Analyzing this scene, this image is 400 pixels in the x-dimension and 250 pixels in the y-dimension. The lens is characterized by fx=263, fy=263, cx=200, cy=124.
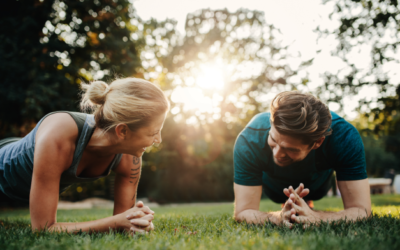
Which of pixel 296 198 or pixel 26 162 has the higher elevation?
pixel 26 162

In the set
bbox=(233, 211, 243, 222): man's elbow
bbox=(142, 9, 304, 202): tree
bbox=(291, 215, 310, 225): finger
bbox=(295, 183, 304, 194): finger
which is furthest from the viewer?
bbox=(142, 9, 304, 202): tree

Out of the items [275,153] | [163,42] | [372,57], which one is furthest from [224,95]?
[275,153]

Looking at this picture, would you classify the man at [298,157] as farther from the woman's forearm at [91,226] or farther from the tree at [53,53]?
the tree at [53,53]

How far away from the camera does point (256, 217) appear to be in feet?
8.98

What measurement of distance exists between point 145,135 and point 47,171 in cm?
90

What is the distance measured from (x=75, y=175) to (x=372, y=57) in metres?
10.1

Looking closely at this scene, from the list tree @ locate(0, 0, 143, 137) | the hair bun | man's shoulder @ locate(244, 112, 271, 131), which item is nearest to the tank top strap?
the hair bun

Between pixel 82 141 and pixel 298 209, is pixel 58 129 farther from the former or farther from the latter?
pixel 298 209

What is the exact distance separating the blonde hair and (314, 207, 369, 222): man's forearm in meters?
1.89

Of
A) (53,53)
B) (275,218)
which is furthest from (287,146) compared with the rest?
(53,53)

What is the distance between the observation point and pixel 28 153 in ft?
8.84

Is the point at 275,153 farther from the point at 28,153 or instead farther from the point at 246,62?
the point at 246,62

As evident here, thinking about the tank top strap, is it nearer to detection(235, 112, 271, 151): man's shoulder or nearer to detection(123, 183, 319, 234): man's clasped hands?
detection(123, 183, 319, 234): man's clasped hands

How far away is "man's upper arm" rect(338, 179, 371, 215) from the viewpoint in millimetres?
2690
